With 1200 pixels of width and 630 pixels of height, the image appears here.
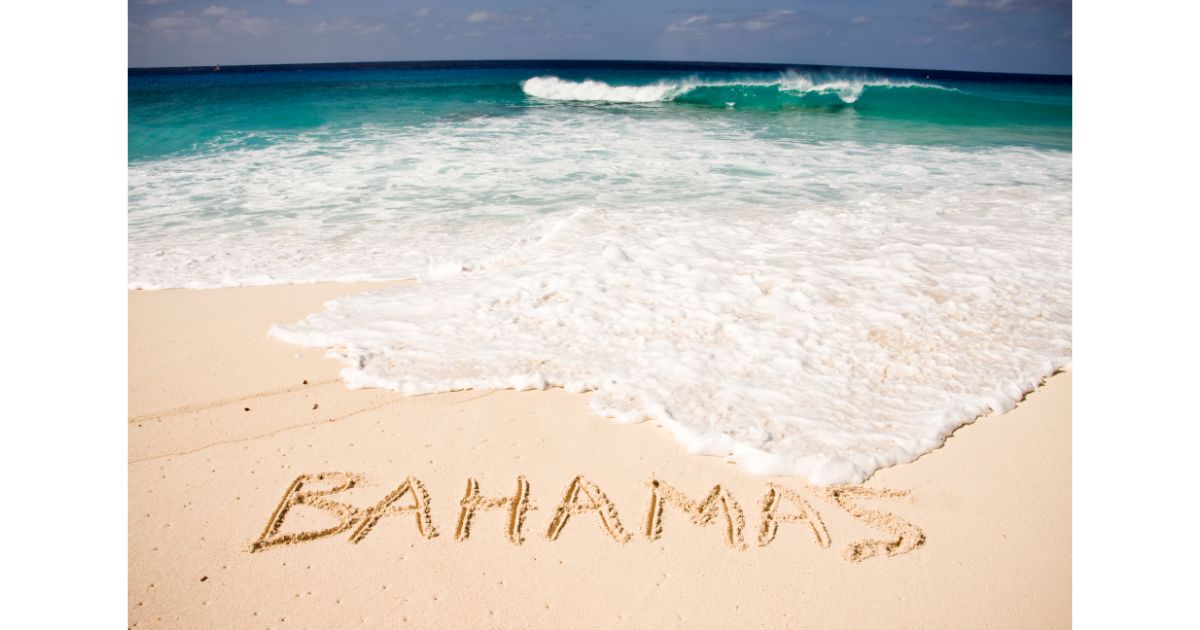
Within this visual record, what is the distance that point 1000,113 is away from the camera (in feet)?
75.6

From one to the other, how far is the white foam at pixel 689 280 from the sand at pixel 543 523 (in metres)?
0.20

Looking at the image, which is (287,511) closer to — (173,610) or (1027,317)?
(173,610)

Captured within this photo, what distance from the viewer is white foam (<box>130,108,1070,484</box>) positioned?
3410mm

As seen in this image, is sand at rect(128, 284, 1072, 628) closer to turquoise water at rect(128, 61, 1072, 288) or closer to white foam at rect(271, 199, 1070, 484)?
white foam at rect(271, 199, 1070, 484)

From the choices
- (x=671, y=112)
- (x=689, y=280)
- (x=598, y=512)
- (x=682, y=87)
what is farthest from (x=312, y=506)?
(x=682, y=87)

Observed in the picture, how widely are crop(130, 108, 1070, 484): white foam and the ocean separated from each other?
0.07 ft

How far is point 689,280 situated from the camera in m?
4.83

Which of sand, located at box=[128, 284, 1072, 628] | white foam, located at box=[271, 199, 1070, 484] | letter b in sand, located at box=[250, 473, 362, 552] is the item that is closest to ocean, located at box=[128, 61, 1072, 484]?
white foam, located at box=[271, 199, 1070, 484]

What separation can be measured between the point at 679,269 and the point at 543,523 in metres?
2.82

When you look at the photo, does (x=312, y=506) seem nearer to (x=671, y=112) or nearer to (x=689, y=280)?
(x=689, y=280)

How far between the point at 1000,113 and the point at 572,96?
16.0m

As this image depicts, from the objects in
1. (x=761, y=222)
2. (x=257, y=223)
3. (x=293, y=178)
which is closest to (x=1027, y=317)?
(x=761, y=222)

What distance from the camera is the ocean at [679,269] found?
3.45 meters

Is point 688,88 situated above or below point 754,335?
above
